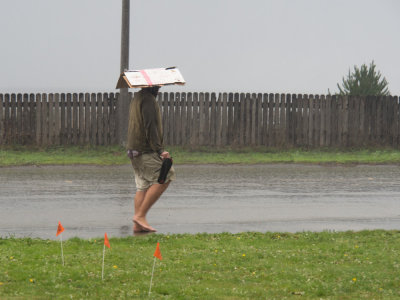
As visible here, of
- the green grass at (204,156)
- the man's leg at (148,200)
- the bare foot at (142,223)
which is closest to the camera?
the man's leg at (148,200)

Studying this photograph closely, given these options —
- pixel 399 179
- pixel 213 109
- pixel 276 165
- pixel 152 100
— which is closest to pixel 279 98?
pixel 213 109

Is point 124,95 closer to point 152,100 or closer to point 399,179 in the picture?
point 399,179

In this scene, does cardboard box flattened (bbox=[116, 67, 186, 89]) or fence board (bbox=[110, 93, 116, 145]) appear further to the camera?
fence board (bbox=[110, 93, 116, 145])

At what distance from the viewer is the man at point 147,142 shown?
27.9 ft

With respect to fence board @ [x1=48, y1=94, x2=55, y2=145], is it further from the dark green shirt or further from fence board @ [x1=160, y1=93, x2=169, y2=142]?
the dark green shirt

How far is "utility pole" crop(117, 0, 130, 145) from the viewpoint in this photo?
19234 millimetres

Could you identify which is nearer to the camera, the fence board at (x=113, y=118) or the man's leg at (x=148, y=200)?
the man's leg at (x=148, y=200)

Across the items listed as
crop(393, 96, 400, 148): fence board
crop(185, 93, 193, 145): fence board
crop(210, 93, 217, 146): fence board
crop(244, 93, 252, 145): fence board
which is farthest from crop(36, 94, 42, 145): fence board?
crop(393, 96, 400, 148): fence board

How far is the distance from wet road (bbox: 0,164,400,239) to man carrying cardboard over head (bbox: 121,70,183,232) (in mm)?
660

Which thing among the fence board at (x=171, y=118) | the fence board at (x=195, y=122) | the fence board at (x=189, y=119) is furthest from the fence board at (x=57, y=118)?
the fence board at (x=195, y=122)

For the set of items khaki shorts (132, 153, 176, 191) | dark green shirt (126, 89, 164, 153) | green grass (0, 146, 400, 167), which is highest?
dark green shirt (126, 89, 164, 153)

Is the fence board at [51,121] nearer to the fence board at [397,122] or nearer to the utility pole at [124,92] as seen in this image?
the utility pole at [124,92]

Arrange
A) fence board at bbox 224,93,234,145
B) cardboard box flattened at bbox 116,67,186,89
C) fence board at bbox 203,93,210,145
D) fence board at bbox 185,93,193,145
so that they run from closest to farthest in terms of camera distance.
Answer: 1. cardboard box flattened at bbox 116,67,186,89
2. fence board at bbox 185,93,193,145
3. fence board at bbox 203,93,210,145
4. fence board at bbox 224,93,234,145

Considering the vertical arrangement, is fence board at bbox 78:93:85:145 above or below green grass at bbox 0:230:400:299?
above
